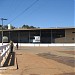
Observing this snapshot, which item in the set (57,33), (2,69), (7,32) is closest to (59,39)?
(57,33)

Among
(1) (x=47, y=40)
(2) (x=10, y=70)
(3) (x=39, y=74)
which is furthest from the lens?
(1) (x=47, y=40)

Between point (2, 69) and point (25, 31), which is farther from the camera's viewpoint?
point (25, 31)

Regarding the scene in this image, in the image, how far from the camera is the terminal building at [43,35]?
77812 mm

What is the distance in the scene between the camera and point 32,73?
482 inches

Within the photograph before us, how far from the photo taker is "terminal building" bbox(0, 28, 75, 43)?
7781cm

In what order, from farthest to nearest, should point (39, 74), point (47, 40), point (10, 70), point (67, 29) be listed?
point (47, 40), point (67, 29), point (10, 70), point (39, 74)

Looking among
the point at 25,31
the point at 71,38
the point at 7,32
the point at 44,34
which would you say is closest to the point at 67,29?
the point at 71,38

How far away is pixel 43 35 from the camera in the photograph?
81.9 m

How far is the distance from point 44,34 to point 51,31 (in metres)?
2.57

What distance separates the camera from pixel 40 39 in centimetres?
8131

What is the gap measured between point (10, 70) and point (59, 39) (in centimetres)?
6739

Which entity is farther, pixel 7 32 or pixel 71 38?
pixel 7 32

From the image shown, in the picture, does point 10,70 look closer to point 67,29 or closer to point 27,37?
point 67,29

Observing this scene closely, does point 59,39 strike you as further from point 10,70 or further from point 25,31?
point 10,70
